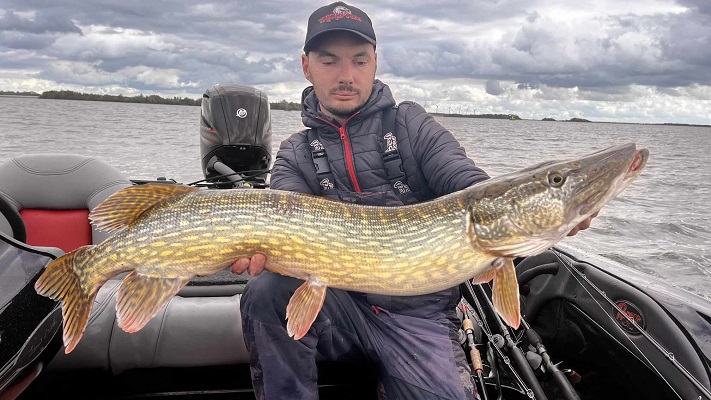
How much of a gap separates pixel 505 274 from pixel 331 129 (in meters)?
1.32

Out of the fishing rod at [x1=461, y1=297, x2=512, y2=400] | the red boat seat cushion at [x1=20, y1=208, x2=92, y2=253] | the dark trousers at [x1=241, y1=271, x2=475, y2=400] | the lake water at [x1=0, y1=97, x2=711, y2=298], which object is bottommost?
the lake water at [x1=0, y1=97, x2=711, y2=298]

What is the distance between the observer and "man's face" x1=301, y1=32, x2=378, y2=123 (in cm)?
284

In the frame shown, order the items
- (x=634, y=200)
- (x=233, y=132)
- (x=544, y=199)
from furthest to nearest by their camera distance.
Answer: (x=634, y=200)
(x=233, y=132)
(x=544, y=199)

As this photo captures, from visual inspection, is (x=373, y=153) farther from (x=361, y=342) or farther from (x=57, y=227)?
(x=57, y=227)

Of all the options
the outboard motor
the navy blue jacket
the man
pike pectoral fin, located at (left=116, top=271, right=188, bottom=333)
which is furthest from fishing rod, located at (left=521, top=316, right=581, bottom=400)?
the outboard motor

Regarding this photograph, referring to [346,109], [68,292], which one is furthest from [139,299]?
[346,109]

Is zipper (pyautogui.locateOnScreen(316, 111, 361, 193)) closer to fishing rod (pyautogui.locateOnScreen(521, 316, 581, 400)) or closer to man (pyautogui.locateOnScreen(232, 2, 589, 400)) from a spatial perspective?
man (pyautogui.locateOnScreen(232, 2, 589, 400))

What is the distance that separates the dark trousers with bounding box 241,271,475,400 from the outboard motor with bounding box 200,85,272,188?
2773 mm

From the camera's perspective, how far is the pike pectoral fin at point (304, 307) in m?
2.07

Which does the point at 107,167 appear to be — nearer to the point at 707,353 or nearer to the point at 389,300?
the point at 389,300

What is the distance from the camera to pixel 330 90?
9.48 feet

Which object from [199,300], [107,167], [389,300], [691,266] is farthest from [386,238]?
[691,266]

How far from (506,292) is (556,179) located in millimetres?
507

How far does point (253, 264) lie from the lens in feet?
7.04
